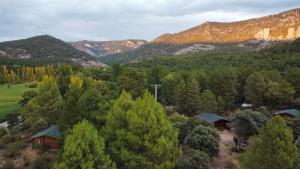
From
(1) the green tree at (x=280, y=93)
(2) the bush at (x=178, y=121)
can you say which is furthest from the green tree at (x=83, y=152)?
(1) the green tree at (x=280, y=93)

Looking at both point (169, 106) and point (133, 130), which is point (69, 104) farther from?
point (169, 106)

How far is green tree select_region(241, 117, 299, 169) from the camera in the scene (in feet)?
76.1

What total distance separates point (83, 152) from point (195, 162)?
10.7 metres

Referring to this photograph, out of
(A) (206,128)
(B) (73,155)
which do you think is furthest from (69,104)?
(A) (206,128)

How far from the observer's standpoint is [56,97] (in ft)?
158

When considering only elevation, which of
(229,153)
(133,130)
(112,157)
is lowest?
(229,153)

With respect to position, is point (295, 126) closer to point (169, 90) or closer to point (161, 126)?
point (161, 126)

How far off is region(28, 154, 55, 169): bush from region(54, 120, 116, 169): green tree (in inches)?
311

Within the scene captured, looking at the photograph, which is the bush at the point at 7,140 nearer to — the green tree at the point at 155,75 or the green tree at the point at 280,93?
the green tree at the point at 155,75

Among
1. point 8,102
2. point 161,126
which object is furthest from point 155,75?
point 161,126

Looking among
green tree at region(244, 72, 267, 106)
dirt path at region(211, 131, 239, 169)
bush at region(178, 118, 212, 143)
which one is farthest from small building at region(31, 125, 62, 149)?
green tree at region(244, 72, 267, 106)

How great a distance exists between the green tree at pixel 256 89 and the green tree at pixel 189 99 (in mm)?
A: 11069

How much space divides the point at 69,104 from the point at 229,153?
1792cm

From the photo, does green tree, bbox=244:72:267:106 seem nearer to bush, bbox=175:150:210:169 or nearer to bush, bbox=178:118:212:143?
bush, bbox=178:118:212:143
